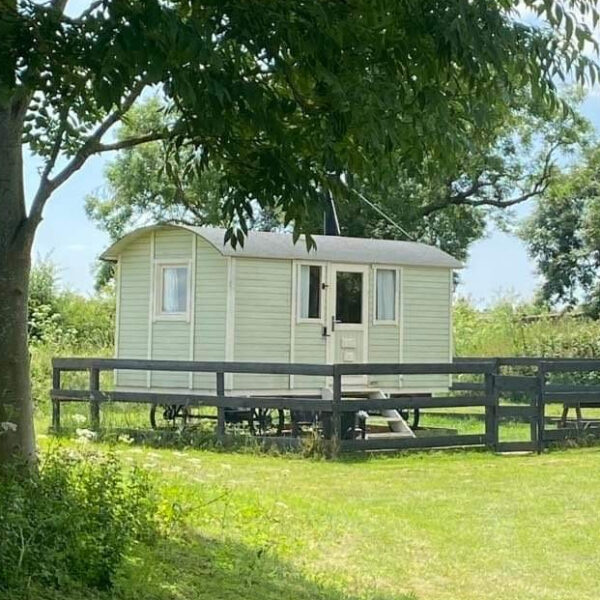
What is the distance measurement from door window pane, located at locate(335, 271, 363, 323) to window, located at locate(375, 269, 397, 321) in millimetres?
363

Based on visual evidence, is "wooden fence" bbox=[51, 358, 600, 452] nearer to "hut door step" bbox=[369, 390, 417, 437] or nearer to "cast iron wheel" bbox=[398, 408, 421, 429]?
"hut door step" bbox=[369, 390, 417, 437]

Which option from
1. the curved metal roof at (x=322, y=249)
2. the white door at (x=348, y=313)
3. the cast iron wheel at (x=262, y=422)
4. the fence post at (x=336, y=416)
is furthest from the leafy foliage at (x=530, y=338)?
the fence post at (x=336, y=416)

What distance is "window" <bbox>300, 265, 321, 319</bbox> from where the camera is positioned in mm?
15359

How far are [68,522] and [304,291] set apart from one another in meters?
10.5

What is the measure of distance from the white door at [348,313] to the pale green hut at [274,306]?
2 cm

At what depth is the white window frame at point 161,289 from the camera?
1523 cm

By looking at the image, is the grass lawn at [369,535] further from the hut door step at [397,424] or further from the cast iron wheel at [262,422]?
the cast iron wheel at [262,422]

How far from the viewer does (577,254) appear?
33094 mm

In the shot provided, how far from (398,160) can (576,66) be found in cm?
96

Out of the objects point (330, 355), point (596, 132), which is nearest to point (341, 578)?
point (330, 355)

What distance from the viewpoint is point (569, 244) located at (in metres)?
33.8

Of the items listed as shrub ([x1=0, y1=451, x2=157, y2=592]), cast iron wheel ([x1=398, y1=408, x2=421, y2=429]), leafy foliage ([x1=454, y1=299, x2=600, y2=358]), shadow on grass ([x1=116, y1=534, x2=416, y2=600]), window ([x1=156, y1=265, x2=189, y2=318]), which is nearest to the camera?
shrub ([x1=0, y1=451, x2=157, y2=592])

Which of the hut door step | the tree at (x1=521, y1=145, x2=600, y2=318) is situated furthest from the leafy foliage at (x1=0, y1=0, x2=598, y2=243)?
the tree at (x1=521, y1=145, x2=600, y2=318)

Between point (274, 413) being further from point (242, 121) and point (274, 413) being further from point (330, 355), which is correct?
point (242, 121)
